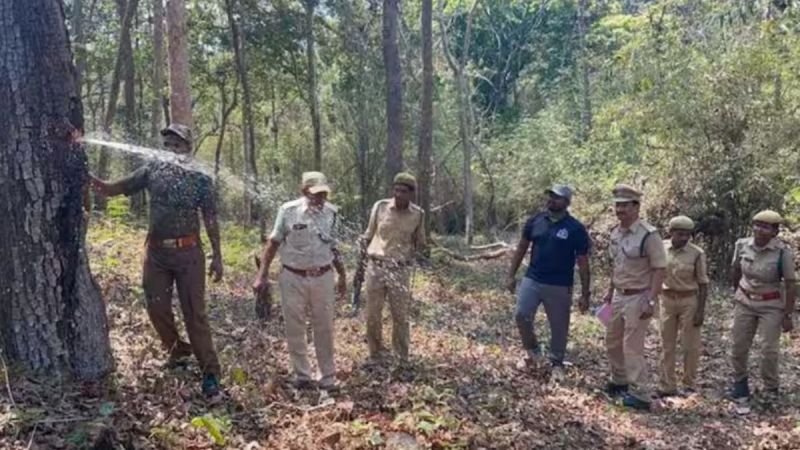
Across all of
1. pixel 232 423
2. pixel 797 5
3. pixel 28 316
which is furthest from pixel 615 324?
pixel 797 5

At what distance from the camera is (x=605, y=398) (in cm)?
768

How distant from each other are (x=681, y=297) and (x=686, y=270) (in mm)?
303

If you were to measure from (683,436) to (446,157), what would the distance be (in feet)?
80.1

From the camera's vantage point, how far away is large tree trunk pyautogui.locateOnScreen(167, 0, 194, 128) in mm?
12250

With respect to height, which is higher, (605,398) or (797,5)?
(797,5)

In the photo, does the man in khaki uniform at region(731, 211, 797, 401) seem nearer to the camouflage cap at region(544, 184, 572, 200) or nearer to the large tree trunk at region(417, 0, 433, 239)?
the camouflage cap at region(544, 184, 572, 200)

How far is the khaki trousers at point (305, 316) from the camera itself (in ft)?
21.7

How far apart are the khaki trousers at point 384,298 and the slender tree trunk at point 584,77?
23.0 meters

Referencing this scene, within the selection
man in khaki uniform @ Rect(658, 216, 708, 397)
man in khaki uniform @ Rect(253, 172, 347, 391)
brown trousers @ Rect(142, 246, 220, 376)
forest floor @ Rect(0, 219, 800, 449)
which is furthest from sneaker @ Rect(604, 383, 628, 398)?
brown trousers @ Rect(142, 246, 220, 376)

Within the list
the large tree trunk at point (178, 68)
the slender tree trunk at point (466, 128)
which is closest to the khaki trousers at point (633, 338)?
the large tree trunk at point (178, 68)

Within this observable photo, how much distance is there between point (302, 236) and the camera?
6.58m

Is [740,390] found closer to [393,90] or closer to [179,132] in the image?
[179,132]

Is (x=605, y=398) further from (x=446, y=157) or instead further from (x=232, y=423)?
(x=446, y=157)

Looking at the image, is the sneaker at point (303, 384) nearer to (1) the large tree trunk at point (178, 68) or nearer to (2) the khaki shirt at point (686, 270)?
(2) the khaki shirt at point (686, 270)
